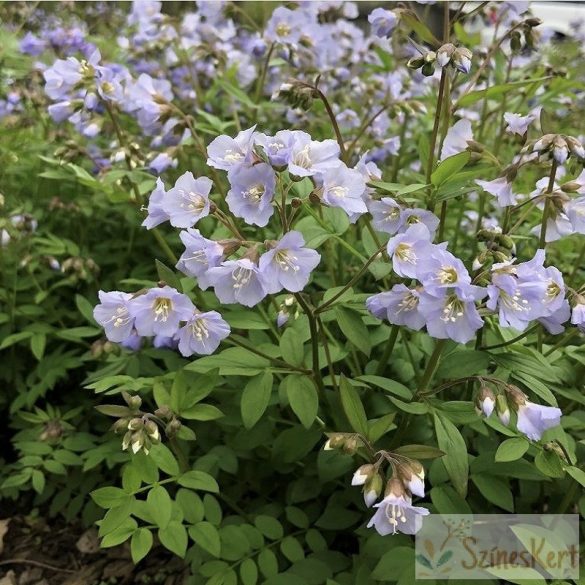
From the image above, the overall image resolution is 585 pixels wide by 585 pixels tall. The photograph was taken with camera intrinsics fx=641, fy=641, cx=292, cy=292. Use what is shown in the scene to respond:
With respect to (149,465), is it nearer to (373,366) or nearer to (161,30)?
(373,366)

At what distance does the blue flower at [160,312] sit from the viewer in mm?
1495

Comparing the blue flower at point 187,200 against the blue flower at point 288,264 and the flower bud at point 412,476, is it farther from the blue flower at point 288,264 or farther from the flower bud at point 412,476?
the flower bud at point 412,476

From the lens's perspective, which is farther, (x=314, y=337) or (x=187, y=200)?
(x=314, y=337)

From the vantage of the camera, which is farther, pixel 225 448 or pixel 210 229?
pixel 210 229

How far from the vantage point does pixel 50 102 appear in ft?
10.9

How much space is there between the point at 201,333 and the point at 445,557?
2.76ft

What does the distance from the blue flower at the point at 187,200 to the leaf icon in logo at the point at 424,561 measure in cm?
99

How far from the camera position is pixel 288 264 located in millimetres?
1412

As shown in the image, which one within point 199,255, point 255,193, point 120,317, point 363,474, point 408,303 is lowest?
point 363,474

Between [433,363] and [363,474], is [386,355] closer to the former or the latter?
[433,363]

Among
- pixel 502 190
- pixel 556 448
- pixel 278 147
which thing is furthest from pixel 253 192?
pixel 556 448

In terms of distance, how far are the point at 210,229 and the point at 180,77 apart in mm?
1408

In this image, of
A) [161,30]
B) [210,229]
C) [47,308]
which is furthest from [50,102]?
[210,229]

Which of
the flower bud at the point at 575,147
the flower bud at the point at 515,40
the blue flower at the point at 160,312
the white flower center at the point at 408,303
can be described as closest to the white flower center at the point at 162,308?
the blue flower at the point at 160,312
